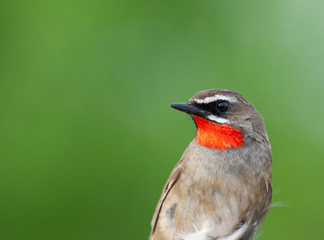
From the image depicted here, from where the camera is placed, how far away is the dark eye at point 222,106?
4302 millimetres

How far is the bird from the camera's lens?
4312 mm

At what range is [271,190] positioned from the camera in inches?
181

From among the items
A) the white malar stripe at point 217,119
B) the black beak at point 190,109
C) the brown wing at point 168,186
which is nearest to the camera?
the black beak at point 190,109

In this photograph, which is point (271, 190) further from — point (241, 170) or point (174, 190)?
point (174, 190)

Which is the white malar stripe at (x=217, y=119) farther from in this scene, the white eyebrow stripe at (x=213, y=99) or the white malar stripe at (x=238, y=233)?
the white malar stripe at (x=238, y=233)

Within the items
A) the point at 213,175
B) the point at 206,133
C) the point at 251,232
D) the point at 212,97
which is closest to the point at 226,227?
the point at 251,232

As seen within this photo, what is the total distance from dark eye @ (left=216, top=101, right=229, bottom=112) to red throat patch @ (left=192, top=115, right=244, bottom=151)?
166mm

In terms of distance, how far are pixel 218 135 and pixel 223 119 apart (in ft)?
0.55

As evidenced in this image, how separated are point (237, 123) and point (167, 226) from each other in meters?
1.33

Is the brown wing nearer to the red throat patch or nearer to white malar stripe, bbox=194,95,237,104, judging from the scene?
the red throat patch

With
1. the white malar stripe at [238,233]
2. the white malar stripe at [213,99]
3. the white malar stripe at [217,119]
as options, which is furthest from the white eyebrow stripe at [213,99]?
the white malar stripe at [238,233]

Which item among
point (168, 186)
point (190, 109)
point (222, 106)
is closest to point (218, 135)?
point (222, 106)

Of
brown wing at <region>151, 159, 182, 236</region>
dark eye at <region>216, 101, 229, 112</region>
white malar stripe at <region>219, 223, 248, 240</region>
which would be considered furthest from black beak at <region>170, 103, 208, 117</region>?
white malar stripe at <region>219, 223, 248, 240</region>

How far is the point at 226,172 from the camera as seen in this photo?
434 centimetres
